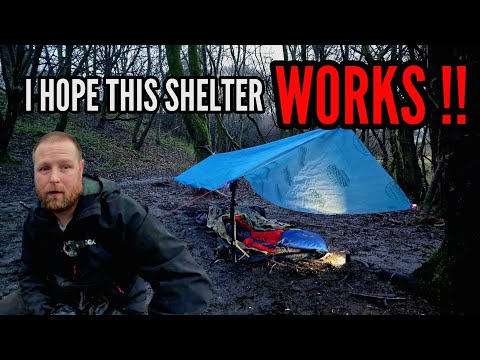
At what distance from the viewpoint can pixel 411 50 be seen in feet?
32.3

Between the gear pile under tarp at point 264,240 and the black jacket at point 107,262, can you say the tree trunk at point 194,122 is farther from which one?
the black jacket at point 107,262

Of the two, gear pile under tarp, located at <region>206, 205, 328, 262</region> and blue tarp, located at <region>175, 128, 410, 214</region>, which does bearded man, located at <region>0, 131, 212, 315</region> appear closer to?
blue tarp, located at <region>175, 128, 410, 214</region>

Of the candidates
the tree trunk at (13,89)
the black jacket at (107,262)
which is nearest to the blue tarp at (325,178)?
the black jacket at (107,262)

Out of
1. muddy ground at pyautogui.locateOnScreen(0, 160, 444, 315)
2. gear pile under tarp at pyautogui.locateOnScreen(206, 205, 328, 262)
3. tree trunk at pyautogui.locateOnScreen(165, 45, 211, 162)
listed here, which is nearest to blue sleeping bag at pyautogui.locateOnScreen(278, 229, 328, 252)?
gear pile under tarp at pyautogui.locateOnScreen(206, 205, 328, 262)

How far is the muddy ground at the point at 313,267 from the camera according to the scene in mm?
3768

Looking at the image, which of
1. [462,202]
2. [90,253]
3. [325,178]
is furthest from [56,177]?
[462,202]

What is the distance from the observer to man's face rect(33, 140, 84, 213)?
185 centimetres

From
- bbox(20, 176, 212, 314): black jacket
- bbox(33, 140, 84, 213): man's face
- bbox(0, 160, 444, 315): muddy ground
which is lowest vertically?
bbox(0, 160, 444, 315): muddy ground

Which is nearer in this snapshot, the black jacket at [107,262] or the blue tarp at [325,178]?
the black jacket at [107,262]

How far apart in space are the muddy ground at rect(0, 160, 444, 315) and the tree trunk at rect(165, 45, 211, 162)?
8.16 ft

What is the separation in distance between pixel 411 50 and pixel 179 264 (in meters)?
11.1

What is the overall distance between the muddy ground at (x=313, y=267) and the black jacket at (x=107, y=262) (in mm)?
1376
